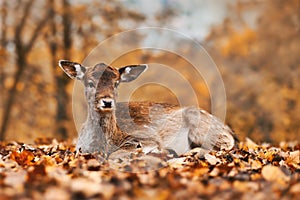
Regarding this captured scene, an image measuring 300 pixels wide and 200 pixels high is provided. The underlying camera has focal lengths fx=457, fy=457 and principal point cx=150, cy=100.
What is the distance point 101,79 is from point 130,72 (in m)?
0.54

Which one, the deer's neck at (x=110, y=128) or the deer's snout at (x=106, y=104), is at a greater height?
the deer's snout at (x=106, y=104)

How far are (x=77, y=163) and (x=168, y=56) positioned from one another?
12875 mm

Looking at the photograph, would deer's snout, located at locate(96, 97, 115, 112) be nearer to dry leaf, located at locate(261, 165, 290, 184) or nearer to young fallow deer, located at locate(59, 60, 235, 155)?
young fallow deer, located at locate(59, 60, 235, 155)

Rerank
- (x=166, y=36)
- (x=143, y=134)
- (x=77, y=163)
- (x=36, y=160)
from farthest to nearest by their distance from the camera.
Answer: (x=166, y=36) → (x=143, y=134) → (x=36, y=160) → (x=77, y=163)

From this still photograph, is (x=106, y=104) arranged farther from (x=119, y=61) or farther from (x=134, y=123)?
(x=119, y=61)

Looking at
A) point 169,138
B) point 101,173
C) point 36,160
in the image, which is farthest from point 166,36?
point 101,173

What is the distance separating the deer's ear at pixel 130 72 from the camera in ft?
18.8

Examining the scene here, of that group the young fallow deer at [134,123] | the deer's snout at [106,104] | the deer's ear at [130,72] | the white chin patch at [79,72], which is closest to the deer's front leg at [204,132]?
the young fallow deer at [134,123]

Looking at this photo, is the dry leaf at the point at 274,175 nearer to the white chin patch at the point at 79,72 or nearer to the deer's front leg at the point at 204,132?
the deer's front leg at the point at 204,132

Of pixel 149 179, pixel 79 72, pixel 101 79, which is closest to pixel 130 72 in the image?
pixel 101 79

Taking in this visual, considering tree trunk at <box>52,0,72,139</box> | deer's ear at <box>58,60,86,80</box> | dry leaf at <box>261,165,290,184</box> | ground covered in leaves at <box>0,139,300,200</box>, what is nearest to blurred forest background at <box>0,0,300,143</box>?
tree trunk at <box>52,0,72,139</box>

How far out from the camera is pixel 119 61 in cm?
1500

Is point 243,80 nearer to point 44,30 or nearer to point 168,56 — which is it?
point 168,56

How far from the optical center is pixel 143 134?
236 inches
